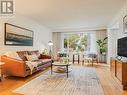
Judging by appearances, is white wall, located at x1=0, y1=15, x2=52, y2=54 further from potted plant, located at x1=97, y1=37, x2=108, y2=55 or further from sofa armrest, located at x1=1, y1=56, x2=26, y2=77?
potted plant, located at x1=97, y1=37, x2=108, y2=55

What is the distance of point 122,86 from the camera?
3.13m

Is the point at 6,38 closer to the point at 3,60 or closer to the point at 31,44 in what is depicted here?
the point at 3,60

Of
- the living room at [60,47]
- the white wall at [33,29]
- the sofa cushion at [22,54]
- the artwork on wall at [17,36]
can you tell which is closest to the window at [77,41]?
the living room at [60,47]

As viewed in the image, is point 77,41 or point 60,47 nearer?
point 77,41

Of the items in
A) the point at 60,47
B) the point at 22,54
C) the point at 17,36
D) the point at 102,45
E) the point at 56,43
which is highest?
the point at 17,36

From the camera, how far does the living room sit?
3.25m

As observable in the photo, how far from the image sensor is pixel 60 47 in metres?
9.05

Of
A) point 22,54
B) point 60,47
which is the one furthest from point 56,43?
point 22,54

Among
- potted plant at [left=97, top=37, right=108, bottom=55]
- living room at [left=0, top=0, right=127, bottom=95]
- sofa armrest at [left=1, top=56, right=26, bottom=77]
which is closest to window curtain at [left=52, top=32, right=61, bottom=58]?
living room at [left=0, top=0, right=127, bottom=95]

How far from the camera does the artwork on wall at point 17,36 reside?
4.43 m

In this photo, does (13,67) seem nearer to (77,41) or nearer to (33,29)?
(33,29)

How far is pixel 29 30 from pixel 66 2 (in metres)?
2.83

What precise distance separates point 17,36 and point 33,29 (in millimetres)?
1484

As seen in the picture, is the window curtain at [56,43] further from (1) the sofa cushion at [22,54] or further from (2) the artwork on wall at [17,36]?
(1) the sofa cushion at [22,54]
